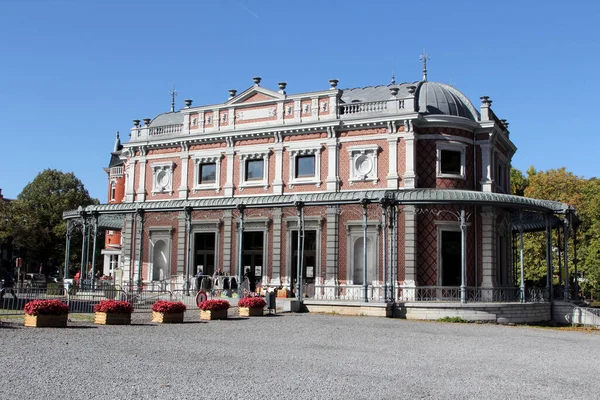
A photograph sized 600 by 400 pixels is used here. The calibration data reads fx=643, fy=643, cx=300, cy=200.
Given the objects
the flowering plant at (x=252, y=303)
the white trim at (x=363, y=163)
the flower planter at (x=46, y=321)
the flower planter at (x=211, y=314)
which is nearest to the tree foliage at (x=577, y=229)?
the white trim at (x=363, y=163)

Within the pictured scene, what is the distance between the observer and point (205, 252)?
104 ft

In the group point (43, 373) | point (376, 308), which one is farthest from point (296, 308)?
point (43, 373)

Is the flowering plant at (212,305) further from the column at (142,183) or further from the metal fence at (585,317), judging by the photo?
the column at (142,183)

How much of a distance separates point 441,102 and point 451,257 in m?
7.38

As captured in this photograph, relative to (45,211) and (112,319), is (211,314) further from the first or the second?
(45,211)

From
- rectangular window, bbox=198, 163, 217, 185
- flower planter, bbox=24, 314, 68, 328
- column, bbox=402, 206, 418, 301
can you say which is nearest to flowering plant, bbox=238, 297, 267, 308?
flower planter, bbox=24, 314, 68, 328

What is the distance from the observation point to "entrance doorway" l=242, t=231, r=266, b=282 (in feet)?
100

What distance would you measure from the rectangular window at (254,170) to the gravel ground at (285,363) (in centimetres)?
1376

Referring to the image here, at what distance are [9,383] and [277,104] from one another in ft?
77.0

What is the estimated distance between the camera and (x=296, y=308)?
23.7m

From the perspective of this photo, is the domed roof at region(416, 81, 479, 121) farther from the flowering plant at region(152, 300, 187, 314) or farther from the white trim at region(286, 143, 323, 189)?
the flowering plant at region(152, 300, 187, 314)

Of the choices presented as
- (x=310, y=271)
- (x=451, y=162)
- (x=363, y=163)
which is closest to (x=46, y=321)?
(x=310, y=271)

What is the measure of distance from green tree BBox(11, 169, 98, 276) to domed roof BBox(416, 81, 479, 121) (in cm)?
3569

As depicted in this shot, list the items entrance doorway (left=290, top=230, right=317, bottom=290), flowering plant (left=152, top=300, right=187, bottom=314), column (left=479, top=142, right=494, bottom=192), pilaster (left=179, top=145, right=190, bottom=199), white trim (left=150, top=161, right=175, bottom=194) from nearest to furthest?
flowering plant (left=152, top=300, right=187, bottom=314)
column (left=479, top=142, right=494, bottom=192)
entrance doorway (left=290, top=230, right=317, bottom=290)
pilaster (left=179, top=145, right=190, bottom=199)
white trim (left=150, top=161, right=175, bottom=194)
